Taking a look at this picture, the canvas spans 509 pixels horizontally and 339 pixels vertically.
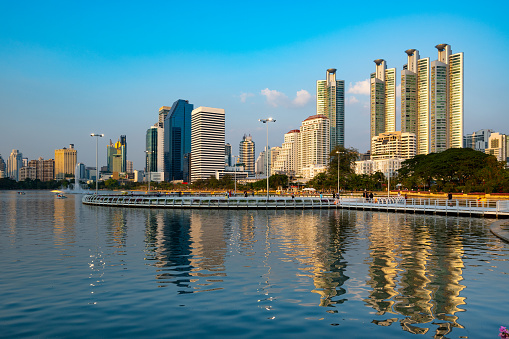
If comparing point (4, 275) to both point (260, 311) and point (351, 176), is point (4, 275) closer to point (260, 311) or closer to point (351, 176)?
point (260, 311)

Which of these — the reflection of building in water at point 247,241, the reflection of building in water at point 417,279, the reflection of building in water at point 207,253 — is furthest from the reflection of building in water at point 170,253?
the reflection of building in water at point 417,279

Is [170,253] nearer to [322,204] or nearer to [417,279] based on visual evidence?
[417,279]

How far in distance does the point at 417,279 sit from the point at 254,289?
691cm

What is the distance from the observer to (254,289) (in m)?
14.2

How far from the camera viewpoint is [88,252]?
2256 centimetres

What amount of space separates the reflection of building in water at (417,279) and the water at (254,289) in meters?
0.05

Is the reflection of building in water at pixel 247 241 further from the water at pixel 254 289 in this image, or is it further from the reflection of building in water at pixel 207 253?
the reflection of building in water at pixel 207 253

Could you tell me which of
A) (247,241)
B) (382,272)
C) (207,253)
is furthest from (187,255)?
(382,272)

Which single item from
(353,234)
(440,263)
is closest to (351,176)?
(353,234)

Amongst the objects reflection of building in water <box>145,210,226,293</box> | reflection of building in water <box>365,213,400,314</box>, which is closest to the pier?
reflection of building in water <box>365,213,400,314</box>

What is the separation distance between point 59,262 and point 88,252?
10.2 feet

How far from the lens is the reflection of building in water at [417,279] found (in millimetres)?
11716

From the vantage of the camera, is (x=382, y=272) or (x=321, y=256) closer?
(x=382, y=272)

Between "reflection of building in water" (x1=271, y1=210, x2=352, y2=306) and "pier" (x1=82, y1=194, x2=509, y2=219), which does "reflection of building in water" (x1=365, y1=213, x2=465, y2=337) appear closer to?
"reflection of building in water" (x1=271, y1=210, x2=352, y2=306)
